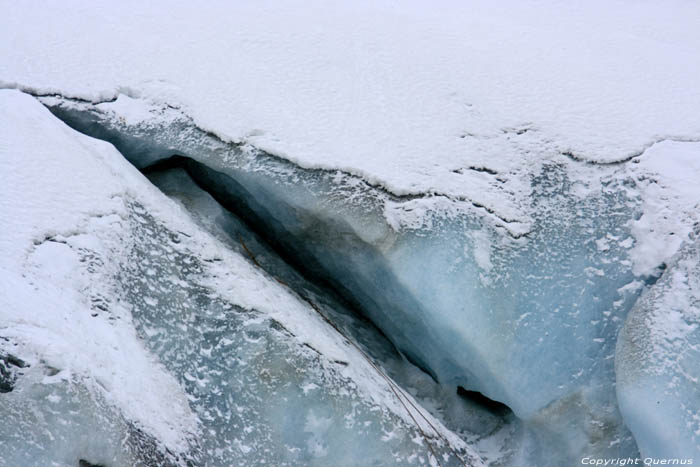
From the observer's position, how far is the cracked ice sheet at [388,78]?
166 cm

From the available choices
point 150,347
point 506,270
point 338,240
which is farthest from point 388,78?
point 150,347

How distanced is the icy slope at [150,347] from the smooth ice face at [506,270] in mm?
189

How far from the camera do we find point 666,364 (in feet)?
4.80

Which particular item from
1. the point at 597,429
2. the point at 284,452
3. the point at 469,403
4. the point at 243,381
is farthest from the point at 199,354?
the point at 597,429

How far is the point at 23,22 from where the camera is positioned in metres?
1.90

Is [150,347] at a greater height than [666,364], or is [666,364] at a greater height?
[666,364]

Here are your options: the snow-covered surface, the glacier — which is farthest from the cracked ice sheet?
the snow-covered surface

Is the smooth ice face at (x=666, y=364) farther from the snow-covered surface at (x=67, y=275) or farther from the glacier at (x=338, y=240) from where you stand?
the snow-covered surface at (x=67, y=275)

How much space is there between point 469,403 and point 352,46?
109 cm

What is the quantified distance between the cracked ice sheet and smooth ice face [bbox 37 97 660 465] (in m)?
0.06

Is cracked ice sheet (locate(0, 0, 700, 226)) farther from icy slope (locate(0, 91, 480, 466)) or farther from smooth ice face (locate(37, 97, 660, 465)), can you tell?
icy slope (locate(0, 91, 480, 466))

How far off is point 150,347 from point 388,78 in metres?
1.01

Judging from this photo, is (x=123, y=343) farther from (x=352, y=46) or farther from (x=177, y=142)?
(x=352, y=46)

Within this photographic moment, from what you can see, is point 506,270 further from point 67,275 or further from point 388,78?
point 67,275
